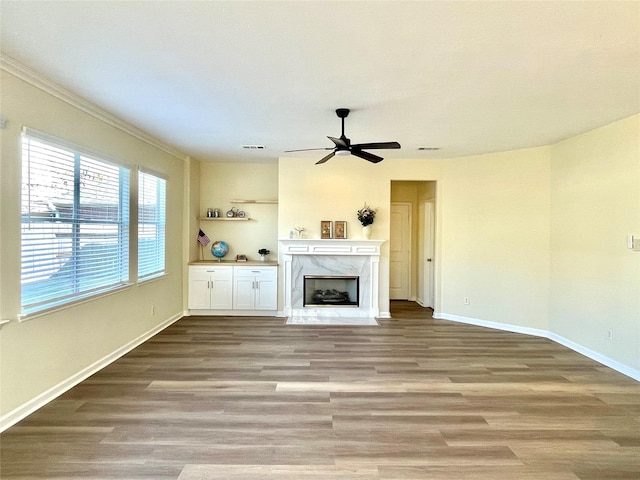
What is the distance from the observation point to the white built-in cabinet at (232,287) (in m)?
5.96

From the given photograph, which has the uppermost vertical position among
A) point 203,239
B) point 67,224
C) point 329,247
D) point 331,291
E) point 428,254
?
point 67,224

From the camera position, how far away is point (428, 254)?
Result: 23.1ft

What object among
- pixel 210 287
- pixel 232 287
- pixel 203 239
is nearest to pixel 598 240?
pixel 232 287

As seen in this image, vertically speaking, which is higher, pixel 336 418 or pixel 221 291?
pixel 221 291

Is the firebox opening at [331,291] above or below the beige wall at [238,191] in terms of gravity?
below

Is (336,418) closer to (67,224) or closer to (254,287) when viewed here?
(67,224)

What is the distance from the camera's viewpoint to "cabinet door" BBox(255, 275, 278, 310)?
597 centimetres

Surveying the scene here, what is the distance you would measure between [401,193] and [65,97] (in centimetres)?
597

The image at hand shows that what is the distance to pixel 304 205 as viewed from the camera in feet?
19.6

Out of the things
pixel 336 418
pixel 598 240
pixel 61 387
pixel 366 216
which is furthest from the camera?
pixel 366 216

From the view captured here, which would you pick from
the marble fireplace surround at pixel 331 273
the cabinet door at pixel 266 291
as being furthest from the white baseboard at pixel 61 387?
the marble fireplace surround at pixel 331 273

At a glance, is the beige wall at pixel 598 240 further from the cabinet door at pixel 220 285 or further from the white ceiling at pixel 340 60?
the cabinet door at pixel 220 285

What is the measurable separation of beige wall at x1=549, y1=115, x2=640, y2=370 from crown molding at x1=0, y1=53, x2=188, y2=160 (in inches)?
217

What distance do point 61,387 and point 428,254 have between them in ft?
19.9
